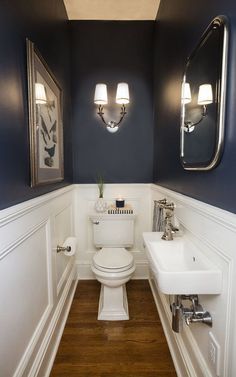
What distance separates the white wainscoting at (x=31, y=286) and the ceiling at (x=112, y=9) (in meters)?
1.71

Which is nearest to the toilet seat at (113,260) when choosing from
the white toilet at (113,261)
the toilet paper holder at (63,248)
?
the white toilet at (113,261)

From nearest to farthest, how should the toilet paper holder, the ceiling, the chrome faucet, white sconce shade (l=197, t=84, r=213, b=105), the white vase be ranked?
white sconce shade (l=197, t=84, r=213, b=105), the chrome faucet, the toilet paper holder, the ceiling, the white vase

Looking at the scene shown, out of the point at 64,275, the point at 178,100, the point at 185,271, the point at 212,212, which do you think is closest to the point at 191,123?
the point at 178,100

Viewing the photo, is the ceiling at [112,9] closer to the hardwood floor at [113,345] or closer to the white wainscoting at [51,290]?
the white wainscoting at [51,290]

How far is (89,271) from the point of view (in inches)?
87.8

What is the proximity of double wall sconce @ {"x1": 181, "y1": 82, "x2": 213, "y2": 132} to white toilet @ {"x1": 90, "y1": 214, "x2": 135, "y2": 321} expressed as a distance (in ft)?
3.67

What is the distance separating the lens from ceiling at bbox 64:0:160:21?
1.83 m

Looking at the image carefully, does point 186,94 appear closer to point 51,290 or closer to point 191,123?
point 191,123

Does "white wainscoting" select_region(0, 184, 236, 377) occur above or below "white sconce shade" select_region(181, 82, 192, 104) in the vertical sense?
below

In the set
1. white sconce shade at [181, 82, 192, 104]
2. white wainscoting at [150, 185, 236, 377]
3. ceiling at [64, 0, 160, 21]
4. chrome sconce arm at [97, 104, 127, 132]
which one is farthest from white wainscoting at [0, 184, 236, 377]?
ceiling at [64, 0, 160, 21]

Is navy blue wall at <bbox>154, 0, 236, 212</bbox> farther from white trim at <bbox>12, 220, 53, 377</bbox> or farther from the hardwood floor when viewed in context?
the hardwood floor

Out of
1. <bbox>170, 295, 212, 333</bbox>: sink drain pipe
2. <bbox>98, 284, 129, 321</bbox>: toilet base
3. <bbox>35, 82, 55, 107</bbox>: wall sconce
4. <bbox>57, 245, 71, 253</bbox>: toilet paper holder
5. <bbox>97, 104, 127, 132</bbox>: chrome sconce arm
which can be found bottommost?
<bbox>98, 284, 129, 321</bbox>: toilet base

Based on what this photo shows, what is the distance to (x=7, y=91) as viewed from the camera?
0.82 m

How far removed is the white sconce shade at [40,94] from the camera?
42.7 inches
